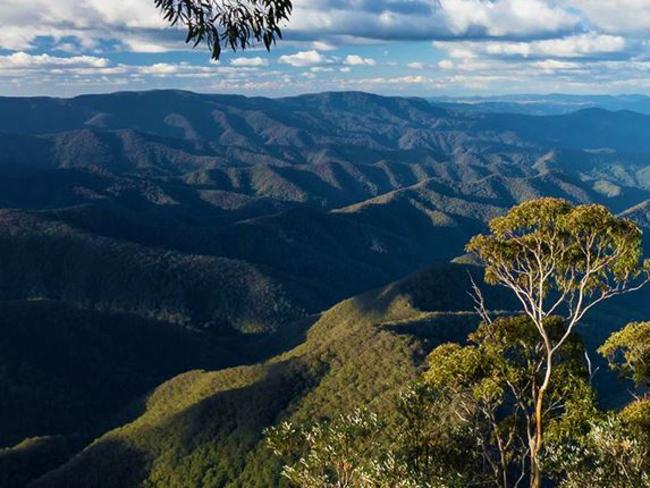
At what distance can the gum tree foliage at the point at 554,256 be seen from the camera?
89.0 ft

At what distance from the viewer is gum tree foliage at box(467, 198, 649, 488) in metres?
27.1

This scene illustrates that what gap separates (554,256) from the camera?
2853cm

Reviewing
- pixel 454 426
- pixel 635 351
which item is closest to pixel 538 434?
pixel 454 426

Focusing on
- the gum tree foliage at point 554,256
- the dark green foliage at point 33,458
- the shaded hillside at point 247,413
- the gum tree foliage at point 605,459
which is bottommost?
the dark green foliage at point 33,458

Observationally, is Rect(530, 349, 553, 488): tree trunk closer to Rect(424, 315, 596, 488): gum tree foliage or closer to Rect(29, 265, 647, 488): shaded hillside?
Rect(424, 315, 596, 488): gum tree foliage

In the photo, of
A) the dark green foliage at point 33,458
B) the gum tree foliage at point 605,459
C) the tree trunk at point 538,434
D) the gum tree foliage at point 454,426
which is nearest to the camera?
the gum tree foliage at point 605,459

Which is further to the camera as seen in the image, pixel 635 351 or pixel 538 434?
pixel 635 351

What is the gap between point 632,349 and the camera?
31.8 m

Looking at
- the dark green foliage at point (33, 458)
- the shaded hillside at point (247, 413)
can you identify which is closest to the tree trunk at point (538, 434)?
the shaded hillside at point (247, 413)

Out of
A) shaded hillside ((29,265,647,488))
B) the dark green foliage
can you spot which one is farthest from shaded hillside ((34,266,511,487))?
the dark green foliage

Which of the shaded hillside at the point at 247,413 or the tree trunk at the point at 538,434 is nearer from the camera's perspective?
the tree trunk at the point at 538,434

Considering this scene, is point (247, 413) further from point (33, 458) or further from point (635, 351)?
point (635, 351)

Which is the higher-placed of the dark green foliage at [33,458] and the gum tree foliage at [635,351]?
the gum tree foliage at [635,351]

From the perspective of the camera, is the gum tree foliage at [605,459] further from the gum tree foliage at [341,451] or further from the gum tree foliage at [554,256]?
the gum tree foliage at [341,451]
